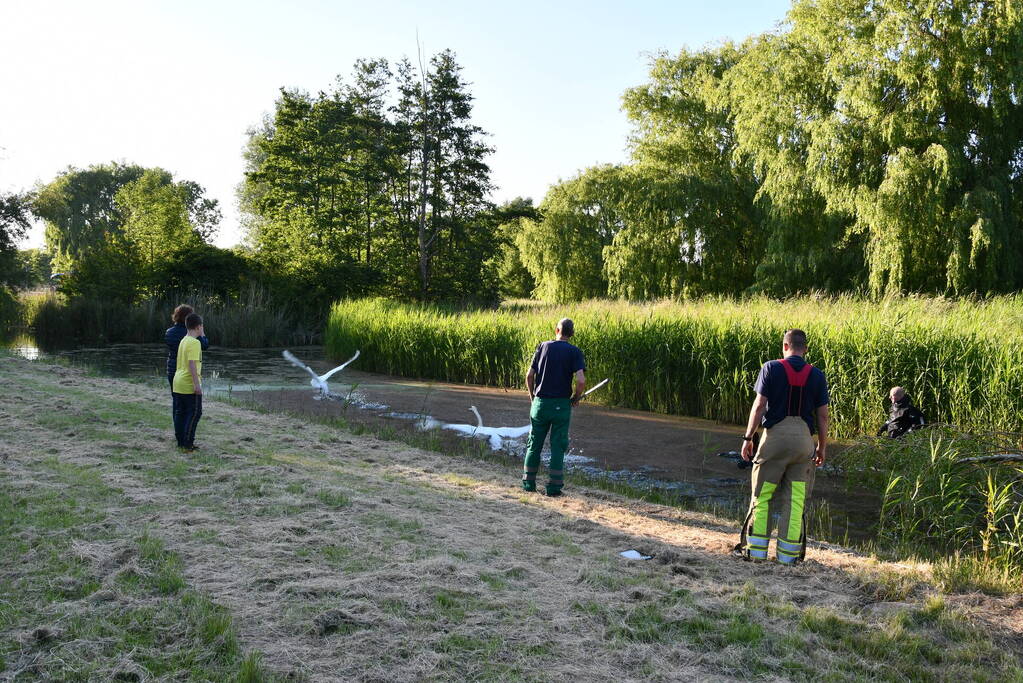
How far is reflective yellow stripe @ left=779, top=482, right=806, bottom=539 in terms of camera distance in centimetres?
552

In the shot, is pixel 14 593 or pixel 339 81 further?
pixel 339 81

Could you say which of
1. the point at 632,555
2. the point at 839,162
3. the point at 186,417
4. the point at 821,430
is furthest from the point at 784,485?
the point at 839,162

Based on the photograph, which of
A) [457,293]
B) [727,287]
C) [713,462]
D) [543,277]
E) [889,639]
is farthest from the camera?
[543,277]

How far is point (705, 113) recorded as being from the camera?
130ft

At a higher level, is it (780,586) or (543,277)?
(543,277)

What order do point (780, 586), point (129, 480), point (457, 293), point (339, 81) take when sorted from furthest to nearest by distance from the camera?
1. point (339, 81)
2. point (457, 293)
3. point (129, 480)
4. point (780, 586)

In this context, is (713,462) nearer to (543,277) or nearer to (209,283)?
(209,283)

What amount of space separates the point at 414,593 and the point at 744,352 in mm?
10089

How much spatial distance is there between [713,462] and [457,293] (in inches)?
1181

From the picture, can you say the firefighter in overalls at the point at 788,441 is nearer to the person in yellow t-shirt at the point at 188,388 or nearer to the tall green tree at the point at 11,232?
the person in yellow t-shirt at the point at 188,388

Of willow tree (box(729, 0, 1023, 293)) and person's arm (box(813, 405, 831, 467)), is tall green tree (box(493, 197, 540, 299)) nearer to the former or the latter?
willow tree (box(729, 0, 1023, 293))

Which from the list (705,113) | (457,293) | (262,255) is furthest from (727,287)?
(262,255)

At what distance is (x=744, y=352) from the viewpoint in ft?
43.7

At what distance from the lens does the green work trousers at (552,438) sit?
755 cm
